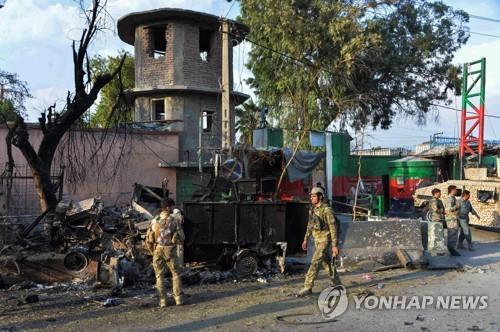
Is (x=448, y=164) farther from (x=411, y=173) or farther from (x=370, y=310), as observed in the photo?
(x=370, y=310)

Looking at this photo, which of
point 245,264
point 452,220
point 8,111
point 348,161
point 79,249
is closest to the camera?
point 79,249

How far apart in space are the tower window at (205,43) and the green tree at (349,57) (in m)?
→ 3.41

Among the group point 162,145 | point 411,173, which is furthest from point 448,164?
point 162,145

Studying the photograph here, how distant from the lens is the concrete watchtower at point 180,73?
22.1 meters

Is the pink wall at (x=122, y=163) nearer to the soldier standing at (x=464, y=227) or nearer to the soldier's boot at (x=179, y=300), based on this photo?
the soldier's boot at (x=179, y=300)

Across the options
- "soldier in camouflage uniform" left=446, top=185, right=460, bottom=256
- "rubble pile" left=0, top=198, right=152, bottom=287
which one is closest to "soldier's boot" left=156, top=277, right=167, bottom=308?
"rubble pile" left=0, top=198, right=152, bottom=287

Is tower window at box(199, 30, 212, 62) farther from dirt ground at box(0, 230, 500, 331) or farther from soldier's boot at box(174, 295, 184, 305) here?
soldier's boot at box(174, 295, 184, 305)

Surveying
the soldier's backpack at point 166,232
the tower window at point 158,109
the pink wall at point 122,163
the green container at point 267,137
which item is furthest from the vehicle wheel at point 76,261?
the tower window at point 158,109

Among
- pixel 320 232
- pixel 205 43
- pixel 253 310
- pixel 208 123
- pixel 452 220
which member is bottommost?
pixel 253 310

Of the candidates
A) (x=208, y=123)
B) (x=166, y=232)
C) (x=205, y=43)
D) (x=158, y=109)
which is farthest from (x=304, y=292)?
(x=205, y=43)

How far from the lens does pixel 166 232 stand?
7602 millimetres

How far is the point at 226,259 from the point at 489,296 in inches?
184

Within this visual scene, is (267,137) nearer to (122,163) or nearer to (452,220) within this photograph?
(122,163)

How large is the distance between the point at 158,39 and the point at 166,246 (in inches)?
744
